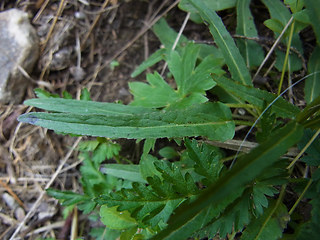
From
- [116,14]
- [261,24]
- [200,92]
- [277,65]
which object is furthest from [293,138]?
[116,14]

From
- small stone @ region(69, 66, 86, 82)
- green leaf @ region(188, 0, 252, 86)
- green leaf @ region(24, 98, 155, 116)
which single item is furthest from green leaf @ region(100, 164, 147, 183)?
→ small stone @ region(69, 66, 86, 82)

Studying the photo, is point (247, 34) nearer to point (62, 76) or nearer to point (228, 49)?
point (228, 49)

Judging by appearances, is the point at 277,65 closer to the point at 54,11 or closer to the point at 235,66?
the point at 235,66

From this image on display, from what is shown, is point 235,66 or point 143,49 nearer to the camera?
point 235,66

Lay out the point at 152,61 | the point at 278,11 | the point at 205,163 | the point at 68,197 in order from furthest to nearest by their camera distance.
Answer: the point at 152,61 < the point at 278,11 < the point at 68,197 < the point at 205,163

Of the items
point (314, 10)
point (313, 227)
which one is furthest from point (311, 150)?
point (314, 10)

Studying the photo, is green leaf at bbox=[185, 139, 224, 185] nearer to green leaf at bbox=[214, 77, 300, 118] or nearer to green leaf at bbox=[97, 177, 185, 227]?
green leaf at bbox=[97, 177, 185, 227]
